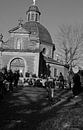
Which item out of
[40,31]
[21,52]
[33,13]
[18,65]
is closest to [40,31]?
[40,31]

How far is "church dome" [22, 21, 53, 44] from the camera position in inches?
1864

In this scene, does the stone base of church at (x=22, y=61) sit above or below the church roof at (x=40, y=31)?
below

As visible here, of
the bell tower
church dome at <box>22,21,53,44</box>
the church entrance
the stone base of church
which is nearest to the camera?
the stone base of church

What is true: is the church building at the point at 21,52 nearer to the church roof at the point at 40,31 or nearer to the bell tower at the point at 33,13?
the church roof at the point at 40,31

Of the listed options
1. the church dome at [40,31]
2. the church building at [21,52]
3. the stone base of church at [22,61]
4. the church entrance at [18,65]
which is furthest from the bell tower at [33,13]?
the church entrance at [18,65]

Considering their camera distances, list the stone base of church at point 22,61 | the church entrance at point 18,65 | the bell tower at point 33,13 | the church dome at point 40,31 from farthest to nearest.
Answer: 1. the bell tower at point 33,13
2. the church dome at point 40,31
3. the church entrance at point 18,65
4. the stone base of church at point 22,61

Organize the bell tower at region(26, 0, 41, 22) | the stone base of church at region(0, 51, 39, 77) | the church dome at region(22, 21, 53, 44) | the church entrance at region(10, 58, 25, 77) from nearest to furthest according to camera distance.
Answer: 1. the stone base of church at region(0, 51, 39, 77)
2. the church entrance at region(10, 58, 25, 77)
3. the church dome at region(22, 21, 53, 44)
4. the bell tower at region(26, 0, 41, 22)

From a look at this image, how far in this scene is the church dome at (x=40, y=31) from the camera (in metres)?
47.3

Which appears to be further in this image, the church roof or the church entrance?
the church roof

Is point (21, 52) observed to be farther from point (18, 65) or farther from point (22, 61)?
point (18, 65)

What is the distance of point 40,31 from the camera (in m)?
48.6

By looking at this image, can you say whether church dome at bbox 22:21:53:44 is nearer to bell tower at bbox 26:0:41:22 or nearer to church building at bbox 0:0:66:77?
church building at bbox 0:0:66:77

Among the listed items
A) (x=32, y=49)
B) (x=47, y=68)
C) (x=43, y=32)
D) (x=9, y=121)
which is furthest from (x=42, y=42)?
(x=9, y=121)

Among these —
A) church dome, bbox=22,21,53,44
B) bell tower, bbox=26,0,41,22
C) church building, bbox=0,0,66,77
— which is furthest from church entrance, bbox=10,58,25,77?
bell tower, bbox=26,0,41,22
